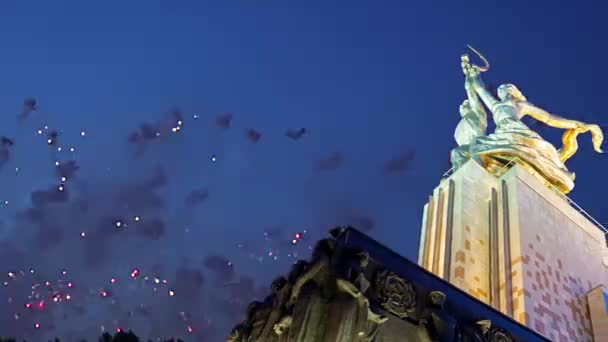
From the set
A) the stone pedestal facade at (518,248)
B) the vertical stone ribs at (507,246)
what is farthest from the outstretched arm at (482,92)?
the vertical stone ribs at (507,246)

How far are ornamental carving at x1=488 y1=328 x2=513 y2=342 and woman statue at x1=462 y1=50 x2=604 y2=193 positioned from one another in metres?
16.1

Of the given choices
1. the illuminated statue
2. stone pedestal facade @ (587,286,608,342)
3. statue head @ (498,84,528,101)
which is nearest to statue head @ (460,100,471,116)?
the illuminated statue

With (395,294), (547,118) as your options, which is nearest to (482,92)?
(547,118)

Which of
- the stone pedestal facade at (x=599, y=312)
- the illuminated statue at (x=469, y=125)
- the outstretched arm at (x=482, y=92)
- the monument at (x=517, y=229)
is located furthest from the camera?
the outstretched arm at (x=482, y=92)

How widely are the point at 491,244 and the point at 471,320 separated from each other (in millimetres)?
13626

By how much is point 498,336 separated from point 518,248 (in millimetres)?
12144

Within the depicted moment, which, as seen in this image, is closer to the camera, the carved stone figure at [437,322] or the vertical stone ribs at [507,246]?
the carved stone figure at [437,322]

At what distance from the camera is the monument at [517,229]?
1909cm

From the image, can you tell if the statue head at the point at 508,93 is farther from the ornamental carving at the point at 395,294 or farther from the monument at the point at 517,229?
the ornamental carving at the point at 395,294

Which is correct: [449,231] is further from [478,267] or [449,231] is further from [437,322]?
[437,322]

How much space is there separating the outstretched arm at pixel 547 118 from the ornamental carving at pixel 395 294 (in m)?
19.9

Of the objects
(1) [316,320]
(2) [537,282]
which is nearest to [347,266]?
(1) [316,320]

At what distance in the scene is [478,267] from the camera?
20.3 meters

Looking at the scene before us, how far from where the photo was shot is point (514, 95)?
2653cm
